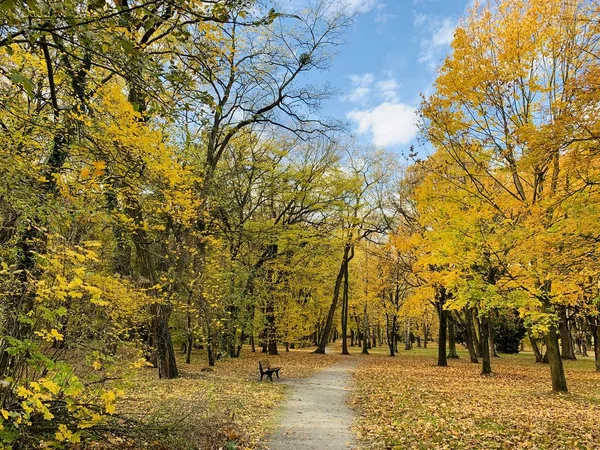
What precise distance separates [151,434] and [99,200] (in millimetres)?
3311

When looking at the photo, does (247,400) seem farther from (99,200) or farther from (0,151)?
(0,151)

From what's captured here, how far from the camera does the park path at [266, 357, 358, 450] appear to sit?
607 cm

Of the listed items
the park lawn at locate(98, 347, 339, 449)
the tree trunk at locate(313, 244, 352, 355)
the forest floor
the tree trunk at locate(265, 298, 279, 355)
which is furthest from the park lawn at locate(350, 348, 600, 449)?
the tree trunk at locate(313, 244, 352, 355)

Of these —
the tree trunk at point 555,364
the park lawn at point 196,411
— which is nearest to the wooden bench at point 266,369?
the park lawn at point 196,411

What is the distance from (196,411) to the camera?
5.76m

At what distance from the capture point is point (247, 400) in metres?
9.24

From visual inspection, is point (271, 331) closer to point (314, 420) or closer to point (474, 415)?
point (314, 420)

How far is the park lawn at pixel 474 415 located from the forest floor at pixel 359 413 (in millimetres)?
18

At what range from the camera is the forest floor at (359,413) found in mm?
5605

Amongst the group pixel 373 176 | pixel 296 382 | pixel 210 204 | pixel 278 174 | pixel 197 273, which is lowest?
pixel 296 382

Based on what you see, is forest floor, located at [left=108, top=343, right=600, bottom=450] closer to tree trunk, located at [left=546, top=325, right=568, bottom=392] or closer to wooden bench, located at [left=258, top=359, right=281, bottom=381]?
tree trunk, located at [left=546, top=325, right=568, bottom=392]

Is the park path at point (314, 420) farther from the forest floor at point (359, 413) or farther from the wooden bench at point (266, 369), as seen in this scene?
the wooden bench at point (266, 369)

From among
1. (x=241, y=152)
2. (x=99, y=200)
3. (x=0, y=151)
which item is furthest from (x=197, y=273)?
(x=241, y=152)

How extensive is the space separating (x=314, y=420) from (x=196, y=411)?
9.00ft
